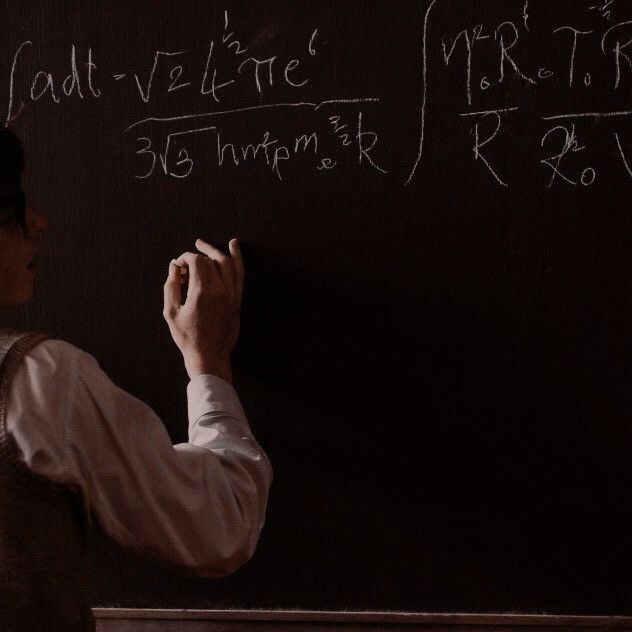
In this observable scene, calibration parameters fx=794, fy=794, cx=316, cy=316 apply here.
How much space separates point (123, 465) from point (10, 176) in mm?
387

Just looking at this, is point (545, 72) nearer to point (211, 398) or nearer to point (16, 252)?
point (211, 398)

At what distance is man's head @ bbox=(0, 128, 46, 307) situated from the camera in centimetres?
99

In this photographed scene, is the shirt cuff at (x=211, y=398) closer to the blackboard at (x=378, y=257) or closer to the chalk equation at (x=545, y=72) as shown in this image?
the blackboard at (x=378, y=257)

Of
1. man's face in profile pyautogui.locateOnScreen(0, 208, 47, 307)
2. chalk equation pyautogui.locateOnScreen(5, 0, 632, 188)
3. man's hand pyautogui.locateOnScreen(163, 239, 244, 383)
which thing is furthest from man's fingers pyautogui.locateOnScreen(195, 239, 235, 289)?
man's face in profile pyautogui.locateOnScreen(0, 208, 47, 307)

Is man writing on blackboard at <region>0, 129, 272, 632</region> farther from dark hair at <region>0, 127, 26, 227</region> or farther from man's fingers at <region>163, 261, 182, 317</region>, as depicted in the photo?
man's fingers at <region>163, 261, 182, 317</region>

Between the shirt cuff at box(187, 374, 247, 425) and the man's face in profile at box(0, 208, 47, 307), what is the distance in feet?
0.94

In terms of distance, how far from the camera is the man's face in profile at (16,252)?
3.43ft

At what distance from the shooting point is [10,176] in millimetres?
993

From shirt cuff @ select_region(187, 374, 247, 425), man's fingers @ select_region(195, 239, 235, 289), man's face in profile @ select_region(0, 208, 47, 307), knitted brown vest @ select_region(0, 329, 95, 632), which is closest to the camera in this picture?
knitted brown vest @ select_region(0, 329, 95, 632)

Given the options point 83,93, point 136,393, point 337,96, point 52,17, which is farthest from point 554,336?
point 52,17

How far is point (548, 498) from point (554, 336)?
25cm

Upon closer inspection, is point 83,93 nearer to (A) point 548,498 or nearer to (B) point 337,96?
(B) point 337,96

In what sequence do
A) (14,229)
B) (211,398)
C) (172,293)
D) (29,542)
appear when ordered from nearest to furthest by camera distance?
(29,542)
(14,229)
(211,398)
(172,293)

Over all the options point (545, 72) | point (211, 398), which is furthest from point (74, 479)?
point (545, 72)
